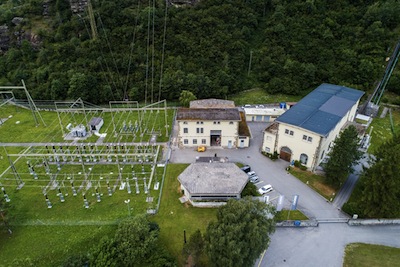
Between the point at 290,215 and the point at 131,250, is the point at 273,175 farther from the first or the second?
the point at 131,250

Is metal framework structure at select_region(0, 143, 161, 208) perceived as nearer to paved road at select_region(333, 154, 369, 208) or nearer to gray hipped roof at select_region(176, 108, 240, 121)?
gray hipped roof at select_region(176, 108, 240, 121)

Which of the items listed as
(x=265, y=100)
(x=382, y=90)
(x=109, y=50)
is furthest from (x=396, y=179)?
(x=109, y=50)

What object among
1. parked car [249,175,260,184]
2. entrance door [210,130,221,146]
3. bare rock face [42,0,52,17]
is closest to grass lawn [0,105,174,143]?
entrance door [210,130,221,146]

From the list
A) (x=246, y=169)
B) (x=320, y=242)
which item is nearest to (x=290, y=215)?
(x=320, y=242)

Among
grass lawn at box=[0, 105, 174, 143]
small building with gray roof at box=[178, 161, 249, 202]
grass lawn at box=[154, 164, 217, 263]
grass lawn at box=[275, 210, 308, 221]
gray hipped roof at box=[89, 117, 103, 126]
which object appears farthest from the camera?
gray hipped roof at box=[89, 117, 103, 126]

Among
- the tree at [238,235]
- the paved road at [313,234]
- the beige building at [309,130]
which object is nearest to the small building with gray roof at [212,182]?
the paved road at [313,234]

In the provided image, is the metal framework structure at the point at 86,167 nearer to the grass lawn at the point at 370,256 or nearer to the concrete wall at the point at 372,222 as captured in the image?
the grass lawn at the point at 370,256
